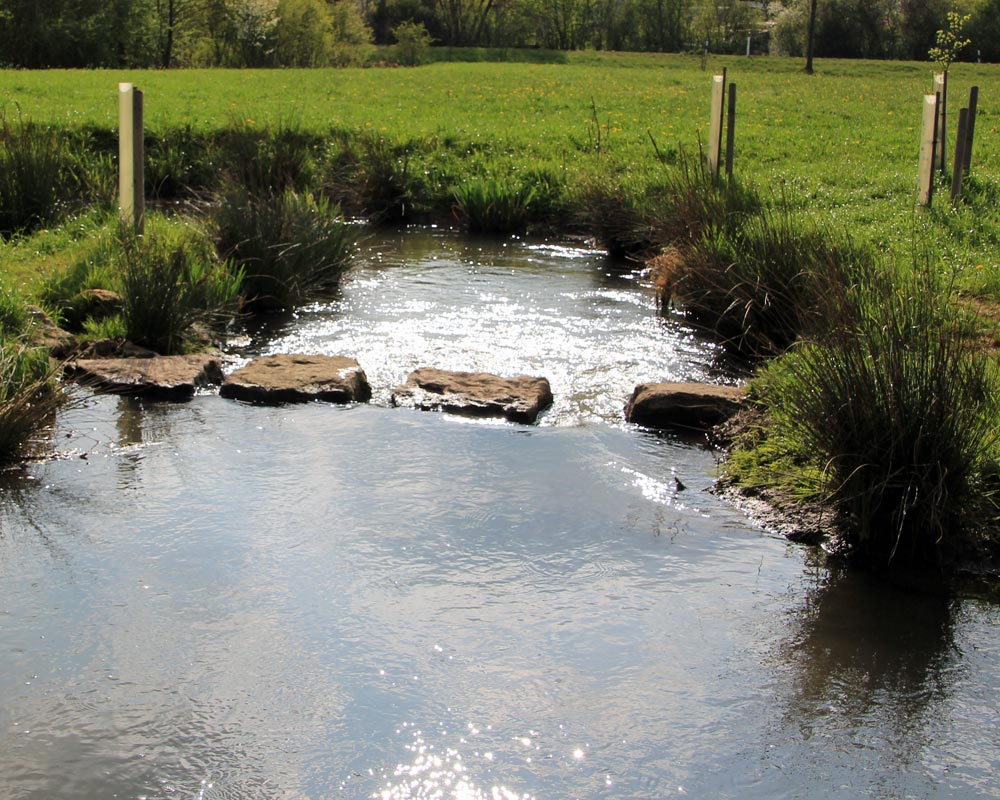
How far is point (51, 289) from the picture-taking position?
27.6ft

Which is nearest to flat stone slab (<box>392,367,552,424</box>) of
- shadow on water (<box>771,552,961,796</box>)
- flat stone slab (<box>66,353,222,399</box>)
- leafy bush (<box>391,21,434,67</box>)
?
flat stone slab (<box>66,353,222,399</box>)

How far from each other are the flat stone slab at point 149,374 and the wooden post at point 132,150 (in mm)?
1818

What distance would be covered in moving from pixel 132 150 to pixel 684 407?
4.98 m

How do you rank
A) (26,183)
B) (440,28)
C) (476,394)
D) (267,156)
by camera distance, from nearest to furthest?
(476,394) < (26,183) < (267,156) < (440,28)

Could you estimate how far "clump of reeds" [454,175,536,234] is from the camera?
13711mm

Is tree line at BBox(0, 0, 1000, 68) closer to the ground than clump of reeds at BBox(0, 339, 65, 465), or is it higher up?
higher up

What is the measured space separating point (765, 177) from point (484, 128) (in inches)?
218

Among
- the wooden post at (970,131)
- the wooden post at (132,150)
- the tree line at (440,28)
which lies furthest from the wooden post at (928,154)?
the tree line at (440,28)

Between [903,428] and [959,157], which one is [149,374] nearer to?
[903,428]

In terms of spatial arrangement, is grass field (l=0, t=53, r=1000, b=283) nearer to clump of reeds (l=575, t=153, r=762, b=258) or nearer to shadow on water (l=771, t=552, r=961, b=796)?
clump of reeds (l=575, t=153, r=762, b=258)

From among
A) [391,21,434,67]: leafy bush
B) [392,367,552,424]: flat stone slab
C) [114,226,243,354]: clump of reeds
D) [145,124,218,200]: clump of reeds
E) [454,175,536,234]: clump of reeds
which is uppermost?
[391,21,434,67]: leafy bush

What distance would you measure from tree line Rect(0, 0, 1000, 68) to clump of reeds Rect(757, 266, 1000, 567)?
34466mm

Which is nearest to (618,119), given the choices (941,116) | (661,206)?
(941,116)

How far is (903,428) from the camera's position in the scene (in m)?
5.00
